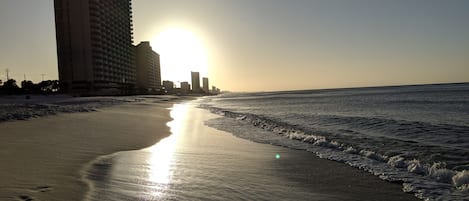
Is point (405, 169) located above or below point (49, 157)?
below

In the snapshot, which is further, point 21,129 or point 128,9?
point 128,9

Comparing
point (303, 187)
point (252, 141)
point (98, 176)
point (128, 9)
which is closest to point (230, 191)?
point (303, 187)

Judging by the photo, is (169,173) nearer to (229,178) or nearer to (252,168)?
(229,178)

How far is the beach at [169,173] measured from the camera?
598 centimetres

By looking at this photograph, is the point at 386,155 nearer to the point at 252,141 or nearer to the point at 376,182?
the point at 376,182

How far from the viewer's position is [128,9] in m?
158

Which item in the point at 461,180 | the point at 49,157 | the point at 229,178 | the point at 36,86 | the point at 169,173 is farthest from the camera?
the point at 36,86

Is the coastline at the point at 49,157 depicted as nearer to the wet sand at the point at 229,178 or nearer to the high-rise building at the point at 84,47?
the wet sand at the point at 229,178

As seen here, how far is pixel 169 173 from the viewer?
7.68 m

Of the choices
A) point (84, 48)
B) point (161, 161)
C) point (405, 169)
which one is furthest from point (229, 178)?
point (84, 48)

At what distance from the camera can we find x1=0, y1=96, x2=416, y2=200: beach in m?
5.98

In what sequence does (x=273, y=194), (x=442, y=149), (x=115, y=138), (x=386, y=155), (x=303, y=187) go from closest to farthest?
(x=273, y=194)
(x=303, y=187)
(x=386, y=155)
(x=442, y=149)
(x=115, y=138)

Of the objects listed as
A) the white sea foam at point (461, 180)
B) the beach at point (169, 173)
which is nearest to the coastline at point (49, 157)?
the beach at point (169, 173)

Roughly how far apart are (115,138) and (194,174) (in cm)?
670
